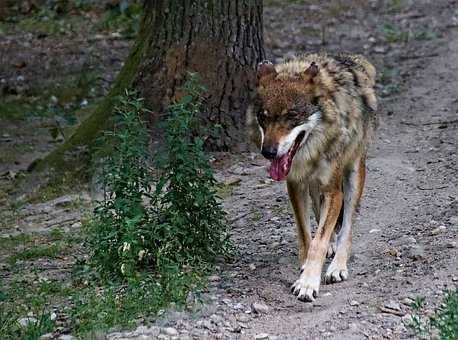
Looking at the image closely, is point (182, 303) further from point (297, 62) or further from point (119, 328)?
point (297, 62)

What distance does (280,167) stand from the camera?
6.06 metres

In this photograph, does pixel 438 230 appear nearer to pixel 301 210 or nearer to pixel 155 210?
pixel 301 210

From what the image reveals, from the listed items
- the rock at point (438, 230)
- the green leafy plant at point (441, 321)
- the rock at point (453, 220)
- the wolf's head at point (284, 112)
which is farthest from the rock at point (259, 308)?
the rock at point (453, 220)

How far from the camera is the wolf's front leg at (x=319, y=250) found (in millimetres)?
6113

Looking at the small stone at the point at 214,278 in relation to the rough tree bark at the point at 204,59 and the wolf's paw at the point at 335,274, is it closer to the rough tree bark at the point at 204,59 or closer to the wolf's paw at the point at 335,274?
the wolf's paw at the point at 335,274

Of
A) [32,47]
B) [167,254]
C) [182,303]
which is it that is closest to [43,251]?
[167,254]

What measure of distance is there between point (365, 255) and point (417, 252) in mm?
470

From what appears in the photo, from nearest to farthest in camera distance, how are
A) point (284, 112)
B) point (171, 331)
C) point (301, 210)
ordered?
point (171, 331) → point (284, 112) → point (301, 210)

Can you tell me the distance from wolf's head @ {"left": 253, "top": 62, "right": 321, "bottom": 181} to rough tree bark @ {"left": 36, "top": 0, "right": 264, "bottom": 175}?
3.05 m

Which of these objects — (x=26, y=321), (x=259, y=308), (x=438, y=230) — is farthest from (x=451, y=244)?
(x=26, y=321)

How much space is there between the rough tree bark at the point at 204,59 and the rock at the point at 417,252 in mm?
3143

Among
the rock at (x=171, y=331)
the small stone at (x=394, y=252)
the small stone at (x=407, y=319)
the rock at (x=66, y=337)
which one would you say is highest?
the small stone at (x=407, y=319)

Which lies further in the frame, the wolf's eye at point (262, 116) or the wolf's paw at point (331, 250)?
the wolf's paw at point (331, 250)

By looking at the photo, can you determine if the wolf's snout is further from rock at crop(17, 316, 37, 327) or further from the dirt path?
rock at crop(17, 316, 37, 327)
